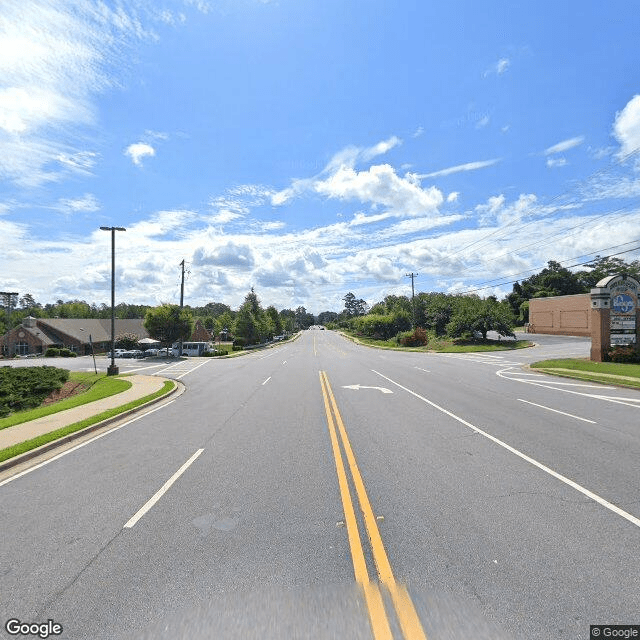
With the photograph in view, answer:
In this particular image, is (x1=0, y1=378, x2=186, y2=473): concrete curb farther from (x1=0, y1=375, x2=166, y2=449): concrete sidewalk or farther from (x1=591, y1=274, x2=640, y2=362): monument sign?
(x1=591, y1=274, x2=640, y2=362): monument sign

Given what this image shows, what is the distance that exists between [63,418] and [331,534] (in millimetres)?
10725

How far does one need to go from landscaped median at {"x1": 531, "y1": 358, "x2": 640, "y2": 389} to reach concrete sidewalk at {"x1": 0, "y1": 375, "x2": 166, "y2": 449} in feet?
67.7

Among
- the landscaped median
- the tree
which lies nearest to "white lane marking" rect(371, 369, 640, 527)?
the landscaped median

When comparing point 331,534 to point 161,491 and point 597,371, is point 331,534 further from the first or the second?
point 597,371

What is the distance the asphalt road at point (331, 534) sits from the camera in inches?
141

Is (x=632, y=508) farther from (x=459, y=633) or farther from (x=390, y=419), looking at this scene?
(x=390, y=419)

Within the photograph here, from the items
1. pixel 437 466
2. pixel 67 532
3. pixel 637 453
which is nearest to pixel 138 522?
pixel 67 532

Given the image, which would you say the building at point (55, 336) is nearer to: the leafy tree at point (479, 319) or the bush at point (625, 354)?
the leafy tree at point (479, 319)

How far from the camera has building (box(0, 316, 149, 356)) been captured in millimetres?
61531

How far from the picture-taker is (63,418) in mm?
12453

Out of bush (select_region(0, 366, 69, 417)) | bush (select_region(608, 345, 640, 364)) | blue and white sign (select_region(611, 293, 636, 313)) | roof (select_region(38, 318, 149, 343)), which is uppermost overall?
blue and white sign (select_region(611, 293, 636, 313))

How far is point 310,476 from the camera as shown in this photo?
6953mm

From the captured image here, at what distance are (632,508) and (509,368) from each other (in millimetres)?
23403

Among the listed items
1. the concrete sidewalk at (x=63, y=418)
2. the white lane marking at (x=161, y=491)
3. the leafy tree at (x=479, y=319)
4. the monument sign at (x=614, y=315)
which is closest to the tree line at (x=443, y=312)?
the leafy tree at (x=479, y=319)
